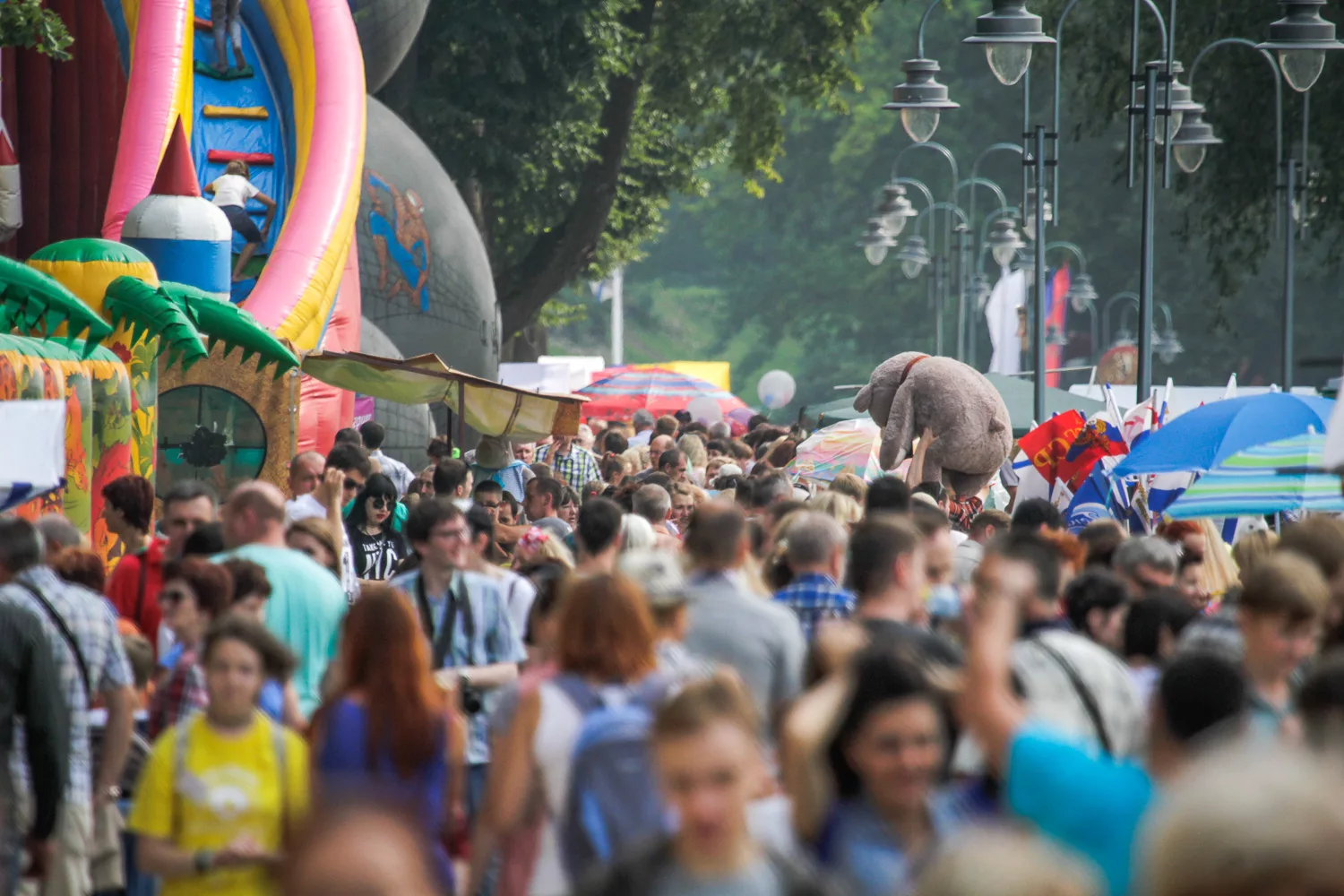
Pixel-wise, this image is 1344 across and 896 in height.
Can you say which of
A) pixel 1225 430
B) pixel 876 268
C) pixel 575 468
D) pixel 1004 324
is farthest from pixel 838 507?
pixel 876 268

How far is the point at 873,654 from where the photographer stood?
466 cm

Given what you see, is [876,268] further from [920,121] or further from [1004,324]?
[920,121]

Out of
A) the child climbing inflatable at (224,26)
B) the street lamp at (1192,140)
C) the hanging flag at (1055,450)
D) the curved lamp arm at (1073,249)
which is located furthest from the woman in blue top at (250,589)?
the curved lamp arm at (1073,249)

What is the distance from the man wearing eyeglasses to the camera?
7344 mm

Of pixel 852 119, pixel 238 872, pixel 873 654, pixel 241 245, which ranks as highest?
pixel 852 119

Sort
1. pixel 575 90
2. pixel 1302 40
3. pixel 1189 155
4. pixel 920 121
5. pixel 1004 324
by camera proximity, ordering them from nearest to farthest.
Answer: pixel 1302 40, pixel 920 121, pixel 1189 155, pixel 575 90, pixel 1004 324

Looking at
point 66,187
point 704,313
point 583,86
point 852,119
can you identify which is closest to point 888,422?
point 66,187

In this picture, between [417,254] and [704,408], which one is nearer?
[417,254]

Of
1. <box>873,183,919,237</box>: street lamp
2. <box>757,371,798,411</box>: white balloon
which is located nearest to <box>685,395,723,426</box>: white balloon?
<box>873,183,919,237</box>: street lamp

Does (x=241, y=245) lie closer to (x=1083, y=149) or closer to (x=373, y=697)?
(x=373, y=697)

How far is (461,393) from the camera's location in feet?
50.0

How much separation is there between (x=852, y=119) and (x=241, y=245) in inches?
2403

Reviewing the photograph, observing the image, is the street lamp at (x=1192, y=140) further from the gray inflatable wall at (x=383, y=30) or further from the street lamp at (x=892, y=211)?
the street lamp at (x=892, y=211)

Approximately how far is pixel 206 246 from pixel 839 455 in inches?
187
